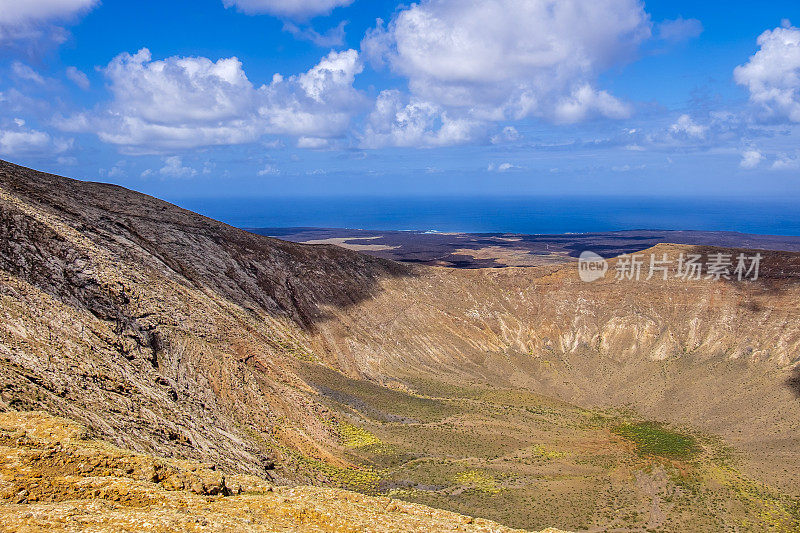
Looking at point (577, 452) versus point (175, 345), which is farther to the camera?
point (577, 452)

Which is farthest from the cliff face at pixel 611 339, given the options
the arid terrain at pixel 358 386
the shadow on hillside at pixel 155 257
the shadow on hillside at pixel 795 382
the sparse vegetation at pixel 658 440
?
the shadow on hillside at pixel 155 257

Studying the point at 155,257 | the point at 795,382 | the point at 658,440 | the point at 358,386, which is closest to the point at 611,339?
the point at 795,382

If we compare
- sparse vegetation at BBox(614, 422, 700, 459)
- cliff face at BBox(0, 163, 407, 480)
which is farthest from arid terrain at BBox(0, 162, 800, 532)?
sparse vegetation at BBox(614, 422, 700, 459)

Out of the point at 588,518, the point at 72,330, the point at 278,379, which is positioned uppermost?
the point at 72,330

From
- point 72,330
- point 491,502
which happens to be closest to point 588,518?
point 491,502

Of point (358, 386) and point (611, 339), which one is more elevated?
point (611, 339)

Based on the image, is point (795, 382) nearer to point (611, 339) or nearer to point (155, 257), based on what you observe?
point (611, 339)

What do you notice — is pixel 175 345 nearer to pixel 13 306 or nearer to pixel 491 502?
pixel 13 306

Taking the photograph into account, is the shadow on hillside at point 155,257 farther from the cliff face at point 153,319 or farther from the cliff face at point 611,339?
the cliff face at point 611,339

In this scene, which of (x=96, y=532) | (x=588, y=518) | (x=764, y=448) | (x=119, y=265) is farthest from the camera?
(x=764, y=448)
